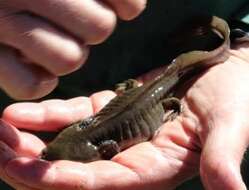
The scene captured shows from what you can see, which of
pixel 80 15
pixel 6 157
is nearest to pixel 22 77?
pixel 80 15

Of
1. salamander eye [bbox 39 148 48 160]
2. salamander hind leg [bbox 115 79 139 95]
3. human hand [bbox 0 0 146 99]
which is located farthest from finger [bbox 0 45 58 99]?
salamander hind leg [bbox 115 79 139 95]

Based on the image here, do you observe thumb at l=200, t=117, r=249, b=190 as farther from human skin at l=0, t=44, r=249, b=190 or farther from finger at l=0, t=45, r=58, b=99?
finger at l=0, t=45, r=58, b=99

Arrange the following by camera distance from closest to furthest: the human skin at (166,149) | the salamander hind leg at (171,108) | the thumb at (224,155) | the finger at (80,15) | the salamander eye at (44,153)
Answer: the finger at (80,15) → the thumb at (224,155) → the human skin at (166,149) → the salamander eye at (44,153) → the salamander hind leg at (171,108)

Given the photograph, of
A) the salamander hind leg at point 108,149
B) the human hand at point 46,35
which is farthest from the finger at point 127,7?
the salamander hind leg at point 108,149

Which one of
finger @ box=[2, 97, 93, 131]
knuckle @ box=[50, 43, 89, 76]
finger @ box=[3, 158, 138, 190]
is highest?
knuckle @ box=[50, 43, 89, 76]

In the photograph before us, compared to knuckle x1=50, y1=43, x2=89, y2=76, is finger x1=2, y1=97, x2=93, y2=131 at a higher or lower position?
lower

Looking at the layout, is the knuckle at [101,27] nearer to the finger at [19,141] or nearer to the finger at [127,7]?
the finger at [127,7]
